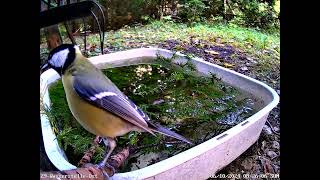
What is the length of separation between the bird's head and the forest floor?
0.05 m

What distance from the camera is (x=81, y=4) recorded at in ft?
3.22

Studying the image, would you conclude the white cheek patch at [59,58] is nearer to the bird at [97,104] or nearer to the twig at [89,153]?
the bird at [97,104]

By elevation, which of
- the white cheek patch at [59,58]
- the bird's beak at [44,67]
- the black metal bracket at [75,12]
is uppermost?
the black metal bracket at [75,12]

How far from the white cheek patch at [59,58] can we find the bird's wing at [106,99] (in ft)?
0.14

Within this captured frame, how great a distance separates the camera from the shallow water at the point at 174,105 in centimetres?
90

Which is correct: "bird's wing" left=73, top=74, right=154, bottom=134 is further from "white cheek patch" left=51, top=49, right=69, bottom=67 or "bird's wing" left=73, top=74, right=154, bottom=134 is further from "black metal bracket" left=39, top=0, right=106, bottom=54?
"black metal bracket" left=39, top=0, right=106, bottom=54

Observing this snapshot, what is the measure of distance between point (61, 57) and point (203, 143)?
32 cm

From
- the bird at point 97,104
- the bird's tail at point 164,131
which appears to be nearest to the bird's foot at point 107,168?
the bird at point 97,104

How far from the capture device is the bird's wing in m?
0.88

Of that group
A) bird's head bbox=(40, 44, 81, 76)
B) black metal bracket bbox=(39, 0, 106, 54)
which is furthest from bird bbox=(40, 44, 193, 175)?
black metal bracket bbox=(39, 0, 106, 54)

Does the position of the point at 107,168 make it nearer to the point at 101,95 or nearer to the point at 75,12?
the point at 101,95

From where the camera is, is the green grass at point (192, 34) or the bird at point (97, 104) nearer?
the bird at point (97, 104)

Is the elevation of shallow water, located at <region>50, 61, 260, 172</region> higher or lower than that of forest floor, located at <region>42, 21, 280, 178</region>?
lower
